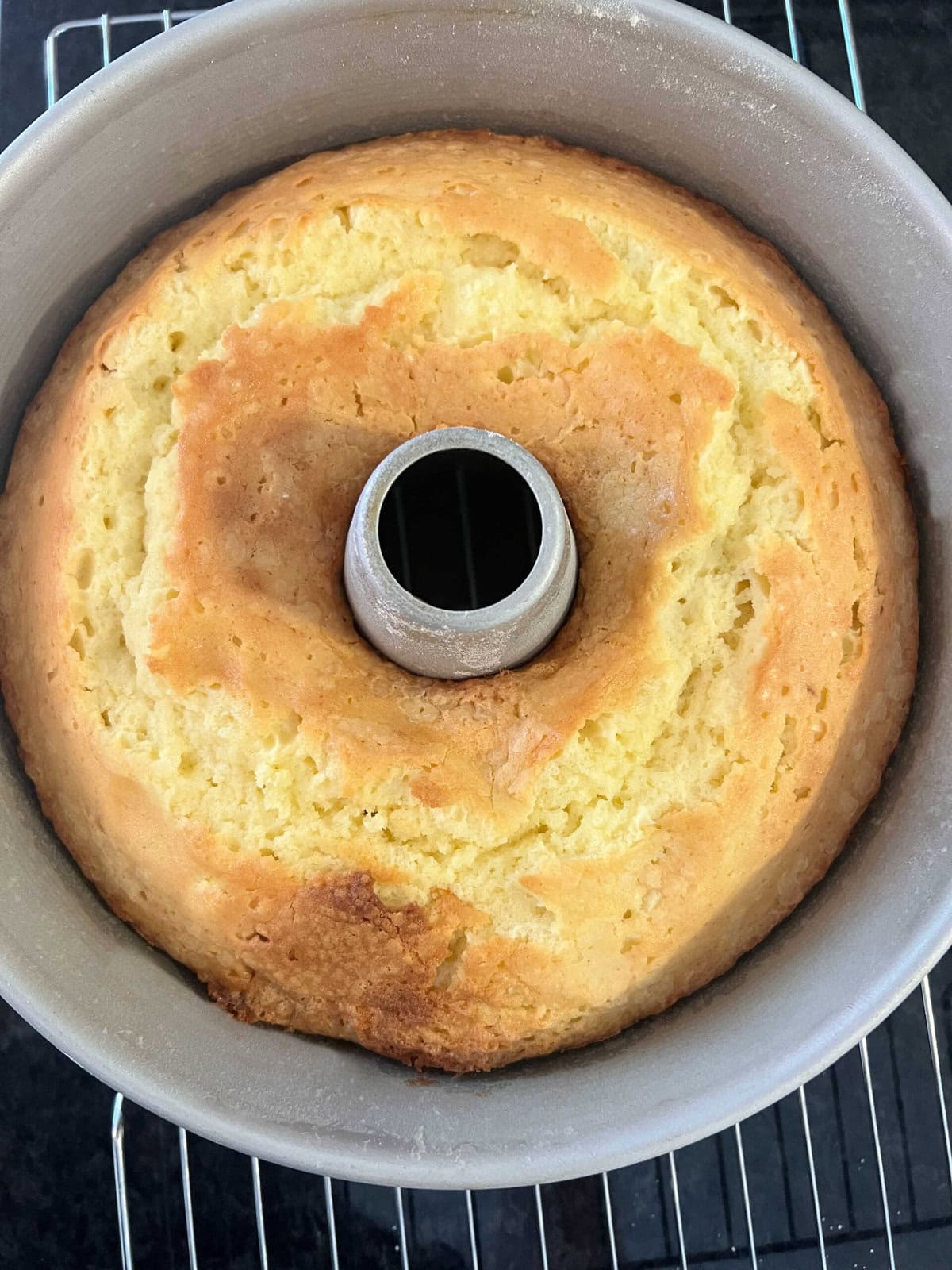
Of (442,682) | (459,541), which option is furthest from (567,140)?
(442,682)

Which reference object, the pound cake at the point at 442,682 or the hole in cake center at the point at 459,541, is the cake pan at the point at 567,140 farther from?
the hole in cake center at the point at 459,541

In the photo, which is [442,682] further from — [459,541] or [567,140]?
[567,140]

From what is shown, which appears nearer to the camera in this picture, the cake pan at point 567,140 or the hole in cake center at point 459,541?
the cake pan at point 567,140

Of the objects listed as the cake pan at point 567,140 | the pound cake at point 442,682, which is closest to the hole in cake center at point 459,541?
the pound cake at point 442,682

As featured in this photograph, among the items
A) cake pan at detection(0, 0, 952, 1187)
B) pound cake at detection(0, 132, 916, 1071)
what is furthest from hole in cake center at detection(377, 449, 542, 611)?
cake pan at detection(0, 0, 952, 1187)

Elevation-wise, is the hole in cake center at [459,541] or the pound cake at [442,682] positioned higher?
the hole in cake center at [459,541]
